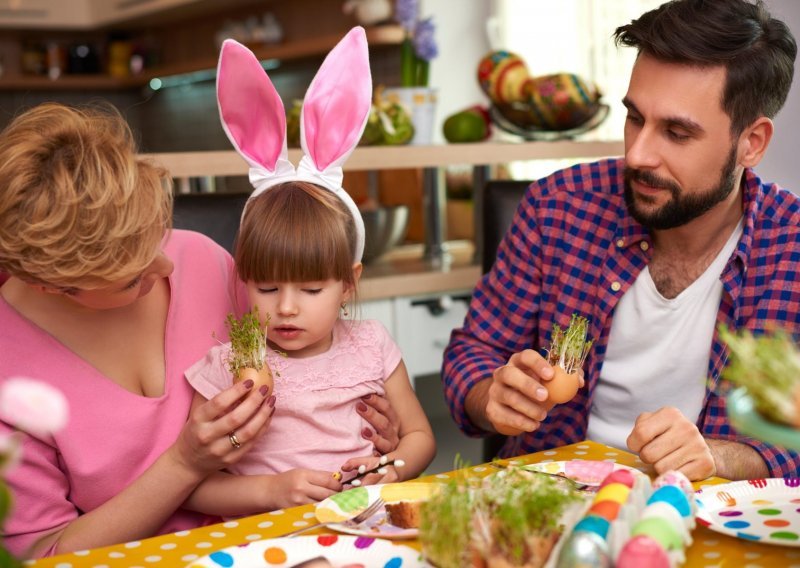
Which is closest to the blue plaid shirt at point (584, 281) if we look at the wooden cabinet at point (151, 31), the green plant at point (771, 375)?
the green plant at point (771, 375)

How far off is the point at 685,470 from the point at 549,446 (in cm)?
66

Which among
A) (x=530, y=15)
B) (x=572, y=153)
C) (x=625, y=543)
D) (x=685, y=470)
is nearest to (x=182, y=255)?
(x=685, y=470)

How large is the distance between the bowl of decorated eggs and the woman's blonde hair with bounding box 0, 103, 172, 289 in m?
1.59

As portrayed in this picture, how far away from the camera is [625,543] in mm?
741

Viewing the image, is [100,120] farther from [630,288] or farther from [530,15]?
[530,15]

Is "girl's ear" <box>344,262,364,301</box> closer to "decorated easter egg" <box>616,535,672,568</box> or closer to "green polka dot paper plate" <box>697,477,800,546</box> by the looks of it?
"green polka dot paper plate" <box>697,477,800,546</box>

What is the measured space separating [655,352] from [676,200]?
282 millimetres

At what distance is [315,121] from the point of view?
4.90 feet

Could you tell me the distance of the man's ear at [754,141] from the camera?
64.7 inches

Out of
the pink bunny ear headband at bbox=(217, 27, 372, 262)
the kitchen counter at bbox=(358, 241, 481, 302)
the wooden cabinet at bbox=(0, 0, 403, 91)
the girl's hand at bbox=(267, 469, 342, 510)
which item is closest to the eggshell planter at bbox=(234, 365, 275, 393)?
the girl's hand at bbox=(267, 469, 342, 510)

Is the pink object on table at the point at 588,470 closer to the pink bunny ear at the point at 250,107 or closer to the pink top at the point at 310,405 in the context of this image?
the pink top at the point at 310,405

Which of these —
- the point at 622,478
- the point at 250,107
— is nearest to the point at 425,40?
the point at 250,107

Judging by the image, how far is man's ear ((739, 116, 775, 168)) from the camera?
1643 millimetres

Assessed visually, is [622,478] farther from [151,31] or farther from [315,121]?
[151,31]
